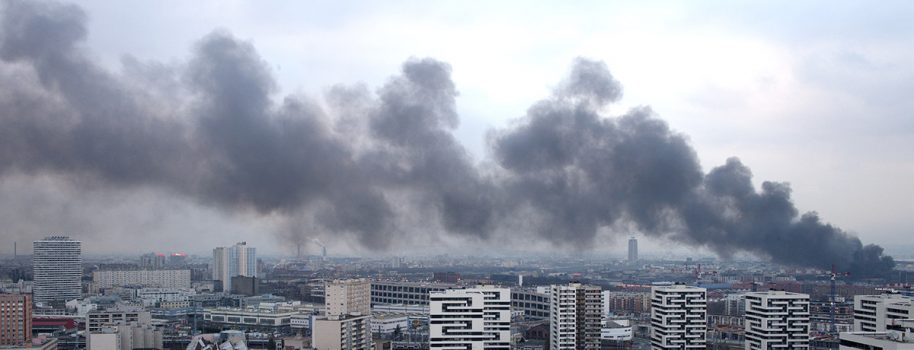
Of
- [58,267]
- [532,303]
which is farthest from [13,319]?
[58,267]

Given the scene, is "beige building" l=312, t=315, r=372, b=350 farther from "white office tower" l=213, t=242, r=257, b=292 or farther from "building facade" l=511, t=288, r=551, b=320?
"white office tower" l=213, t=242, r=257, b=292

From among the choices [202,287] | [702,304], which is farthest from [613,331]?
[202,287]

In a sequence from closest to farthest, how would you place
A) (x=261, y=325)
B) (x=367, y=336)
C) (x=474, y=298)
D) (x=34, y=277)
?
(x=474, y=298)
(x=367, y=336)
(x=261, y=325)
(x=34, y=277)

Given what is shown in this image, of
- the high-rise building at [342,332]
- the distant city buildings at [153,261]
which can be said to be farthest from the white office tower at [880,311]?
the distant city buildings at [153,261]

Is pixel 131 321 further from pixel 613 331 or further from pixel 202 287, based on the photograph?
pixel 202 287

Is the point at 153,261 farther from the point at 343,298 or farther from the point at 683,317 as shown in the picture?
the point at 683,317

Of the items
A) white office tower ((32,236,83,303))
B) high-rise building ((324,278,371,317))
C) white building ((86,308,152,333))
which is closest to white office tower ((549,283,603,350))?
high-rise building ((324,278,371,317))
